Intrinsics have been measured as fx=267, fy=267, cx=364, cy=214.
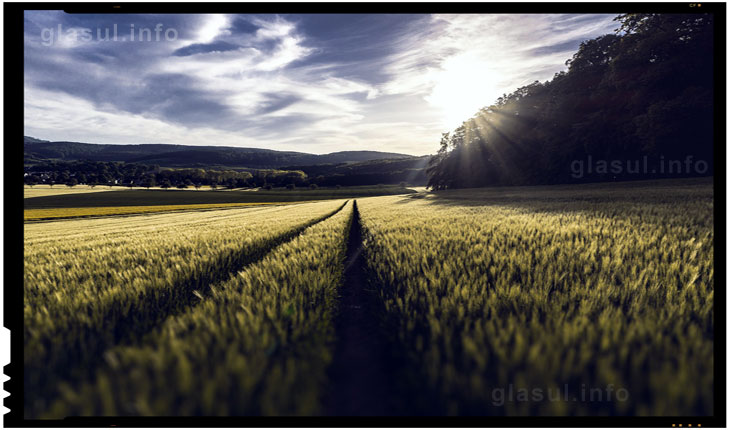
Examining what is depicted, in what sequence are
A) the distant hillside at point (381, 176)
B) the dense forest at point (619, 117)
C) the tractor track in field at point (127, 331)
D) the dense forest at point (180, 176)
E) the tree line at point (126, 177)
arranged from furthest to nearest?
the distant hillside at point (381, 176) → the dense forest at point (180, 176) → the tree line at point (126, 177) → the dense forest at point (619, 117) → the tractor track in field at point (127, 331)

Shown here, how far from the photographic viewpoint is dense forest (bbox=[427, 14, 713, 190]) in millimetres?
11126

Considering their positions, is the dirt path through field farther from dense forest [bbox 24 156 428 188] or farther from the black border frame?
dense forest [bbox 24 156 428 188]

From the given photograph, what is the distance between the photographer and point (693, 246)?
3.05m

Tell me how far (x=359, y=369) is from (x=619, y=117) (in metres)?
25.6

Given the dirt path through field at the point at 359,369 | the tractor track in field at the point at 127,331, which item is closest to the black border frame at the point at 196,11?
the tractor track in field at the point at 127,331

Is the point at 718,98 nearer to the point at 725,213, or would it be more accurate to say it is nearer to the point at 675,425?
the point at 725,213

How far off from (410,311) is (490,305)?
541 millimetres

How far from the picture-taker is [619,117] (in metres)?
18.5

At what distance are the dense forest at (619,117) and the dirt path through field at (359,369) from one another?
462cm

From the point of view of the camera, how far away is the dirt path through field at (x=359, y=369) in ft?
4.66

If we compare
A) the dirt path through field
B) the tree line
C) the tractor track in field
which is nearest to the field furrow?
the dirt path through field

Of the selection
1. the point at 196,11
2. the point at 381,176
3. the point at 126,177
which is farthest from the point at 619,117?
the point at 381,176

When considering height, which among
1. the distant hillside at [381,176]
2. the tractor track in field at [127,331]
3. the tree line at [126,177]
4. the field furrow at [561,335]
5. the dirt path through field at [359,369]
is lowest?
the dirt path through field at [359,369]

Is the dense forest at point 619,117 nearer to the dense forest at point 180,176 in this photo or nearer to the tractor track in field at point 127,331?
the tractor track in field at point 127,331
